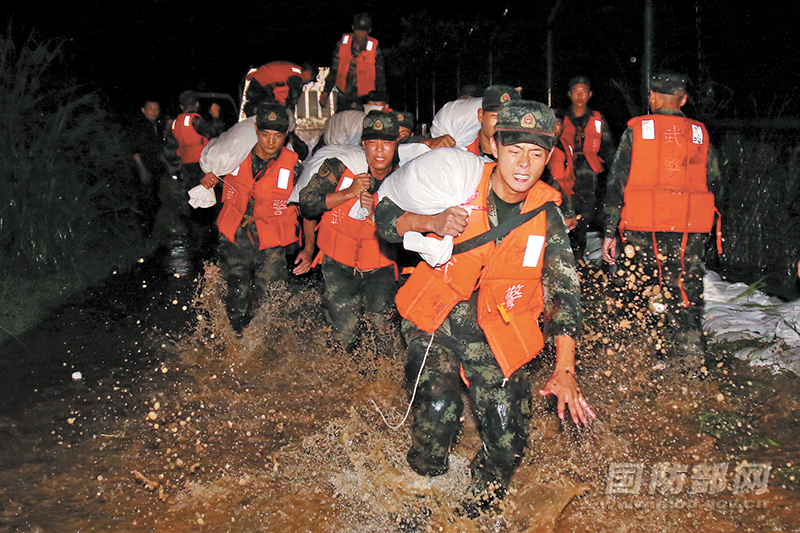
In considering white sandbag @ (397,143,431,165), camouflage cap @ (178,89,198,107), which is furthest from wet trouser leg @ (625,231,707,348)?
camouflage cap @ (178,89,198,107)

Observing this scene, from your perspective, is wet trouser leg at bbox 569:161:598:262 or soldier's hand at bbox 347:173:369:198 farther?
wet trouser leg at bbox 569:161:598:262

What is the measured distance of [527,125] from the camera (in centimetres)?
329

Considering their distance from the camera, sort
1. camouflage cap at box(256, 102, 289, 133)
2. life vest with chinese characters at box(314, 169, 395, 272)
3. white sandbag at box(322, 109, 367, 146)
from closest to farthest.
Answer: life vest with chinese characters at box(314, 169, 395, 272), camouflage cap at box(256, 102, 289, 133), white sandbag at box(322, 109, 367, 146)

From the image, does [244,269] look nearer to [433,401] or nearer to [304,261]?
[304,261]

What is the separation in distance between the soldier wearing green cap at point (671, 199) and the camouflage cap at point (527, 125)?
228 centimetres

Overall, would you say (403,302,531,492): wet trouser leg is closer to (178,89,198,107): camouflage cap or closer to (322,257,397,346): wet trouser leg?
(322,257,397,346): wet trouser leg

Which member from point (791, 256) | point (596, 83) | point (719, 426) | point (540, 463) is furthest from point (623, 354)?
point (596, 83)

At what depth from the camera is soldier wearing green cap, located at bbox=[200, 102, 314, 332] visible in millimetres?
5938

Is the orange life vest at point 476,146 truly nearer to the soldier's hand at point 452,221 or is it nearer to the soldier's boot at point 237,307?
the soldier's hand at point 452,221

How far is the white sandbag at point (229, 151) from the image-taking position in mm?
5953

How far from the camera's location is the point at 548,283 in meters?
3.41

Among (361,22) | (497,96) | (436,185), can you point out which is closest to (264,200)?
(497,96)

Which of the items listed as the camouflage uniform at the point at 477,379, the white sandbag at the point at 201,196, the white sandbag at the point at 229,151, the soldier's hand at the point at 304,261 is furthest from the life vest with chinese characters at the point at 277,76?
the camouflage uniform at the point at 477,379

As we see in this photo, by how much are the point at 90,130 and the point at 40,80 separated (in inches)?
32.3
